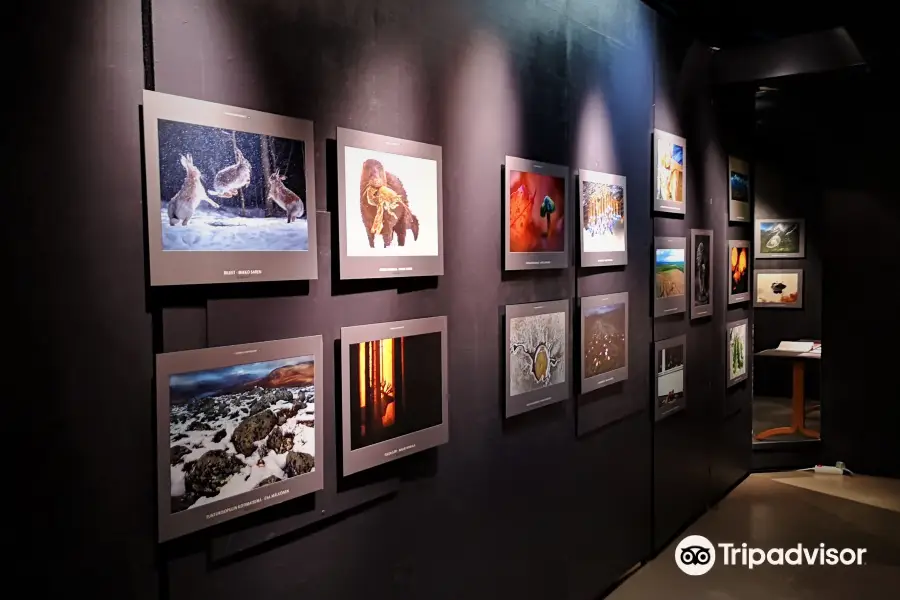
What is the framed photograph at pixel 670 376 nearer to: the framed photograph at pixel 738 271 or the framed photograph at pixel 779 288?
the framed photograph at pixel 738 271

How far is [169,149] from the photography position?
7.08ft

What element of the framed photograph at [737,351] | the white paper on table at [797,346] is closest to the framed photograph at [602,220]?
the framed photograph at [737,351]

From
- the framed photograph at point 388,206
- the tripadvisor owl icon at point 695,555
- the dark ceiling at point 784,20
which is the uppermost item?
the dark ceiling at point 784,20

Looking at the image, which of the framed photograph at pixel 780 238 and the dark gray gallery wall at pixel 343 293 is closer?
the dark gray gallery wall at pixel 343 293

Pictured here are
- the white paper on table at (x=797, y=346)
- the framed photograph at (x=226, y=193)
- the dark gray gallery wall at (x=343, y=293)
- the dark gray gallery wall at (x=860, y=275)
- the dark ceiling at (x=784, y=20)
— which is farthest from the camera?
the white paper on table at (x=797, y=346)

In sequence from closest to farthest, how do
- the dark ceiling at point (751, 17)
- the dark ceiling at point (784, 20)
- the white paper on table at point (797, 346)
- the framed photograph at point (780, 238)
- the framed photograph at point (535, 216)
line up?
the framed photograph at point (535, 216), the dark ceiling at point (784, 20), the dark ceiling at point (751, 17), the white paper on table at point (797, 346), the framed photograph at point (780, 238)

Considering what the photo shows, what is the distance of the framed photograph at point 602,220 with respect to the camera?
4258 millimetres

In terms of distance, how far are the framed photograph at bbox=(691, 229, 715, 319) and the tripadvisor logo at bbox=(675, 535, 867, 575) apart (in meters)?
1.75

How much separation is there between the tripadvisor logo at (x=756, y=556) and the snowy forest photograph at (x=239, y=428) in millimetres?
3603

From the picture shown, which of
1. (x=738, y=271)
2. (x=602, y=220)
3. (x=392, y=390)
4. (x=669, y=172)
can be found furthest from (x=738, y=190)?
(x=392, y=390)

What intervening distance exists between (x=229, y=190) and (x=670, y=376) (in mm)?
3948

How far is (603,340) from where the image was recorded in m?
4.47

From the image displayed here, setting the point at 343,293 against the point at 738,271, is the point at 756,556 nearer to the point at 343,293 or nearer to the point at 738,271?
the point at 738,271

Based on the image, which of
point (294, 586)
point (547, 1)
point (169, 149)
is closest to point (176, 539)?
point (294, 586)
